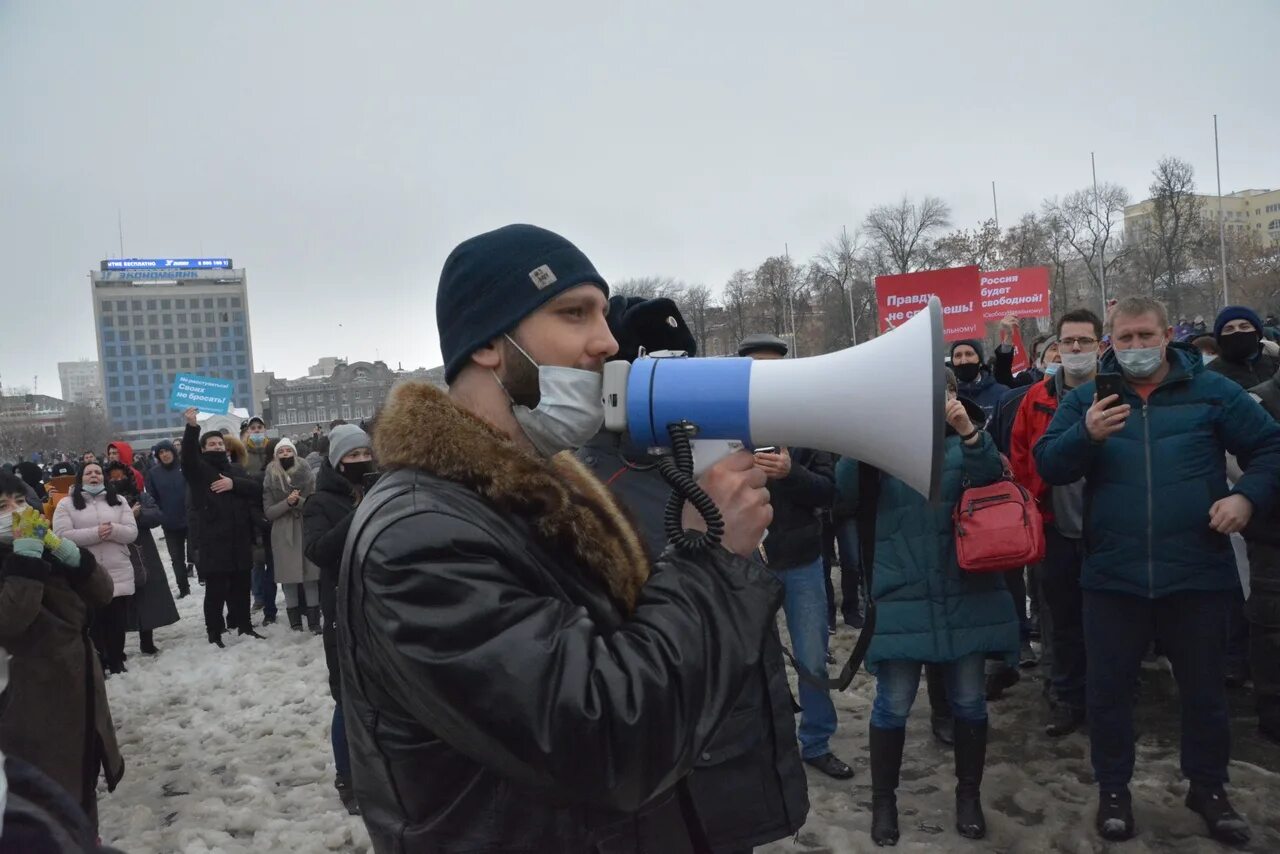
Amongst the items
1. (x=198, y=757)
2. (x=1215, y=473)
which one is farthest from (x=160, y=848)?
(x=1215, y=473)

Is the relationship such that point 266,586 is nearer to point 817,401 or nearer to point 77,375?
point 817,401

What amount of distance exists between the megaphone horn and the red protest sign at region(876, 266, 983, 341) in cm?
911

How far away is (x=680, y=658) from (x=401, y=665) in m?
0.38

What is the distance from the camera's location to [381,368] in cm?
10200

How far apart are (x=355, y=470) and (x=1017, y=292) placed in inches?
534

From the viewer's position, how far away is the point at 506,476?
4.57ft

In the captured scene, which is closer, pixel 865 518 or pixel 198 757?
pixel 865 518

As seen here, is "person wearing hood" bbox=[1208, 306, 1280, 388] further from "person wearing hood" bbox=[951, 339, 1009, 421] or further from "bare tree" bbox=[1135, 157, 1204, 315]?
"bare tree" bbox=[1135, 157, 1204, 315]

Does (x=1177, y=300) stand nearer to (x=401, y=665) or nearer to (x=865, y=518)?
(x=865, y=518)

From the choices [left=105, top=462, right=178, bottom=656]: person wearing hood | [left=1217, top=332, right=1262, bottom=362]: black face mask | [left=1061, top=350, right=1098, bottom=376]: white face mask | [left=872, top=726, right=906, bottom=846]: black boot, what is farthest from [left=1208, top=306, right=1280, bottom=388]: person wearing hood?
[left=105, top=462, right=178, bottom=656]: person wearing hood

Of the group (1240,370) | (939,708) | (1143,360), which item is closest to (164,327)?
(939,708)

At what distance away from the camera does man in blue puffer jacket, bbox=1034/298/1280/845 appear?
3.42m

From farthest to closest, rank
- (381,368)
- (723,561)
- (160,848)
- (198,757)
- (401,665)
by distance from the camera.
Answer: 1. (381,368)
2. (198,757)
3. (160,848)
4. (723,561)
5. (401,665)

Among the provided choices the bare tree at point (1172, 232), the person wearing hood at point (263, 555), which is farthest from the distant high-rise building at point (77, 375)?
the person wearing hood at point (263, 555)
